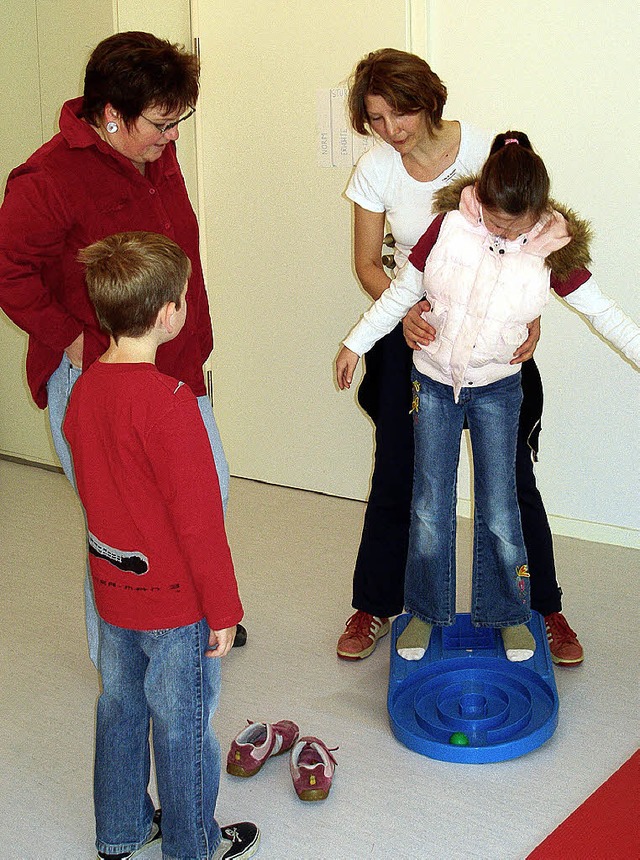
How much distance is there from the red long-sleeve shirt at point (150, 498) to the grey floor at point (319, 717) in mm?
530

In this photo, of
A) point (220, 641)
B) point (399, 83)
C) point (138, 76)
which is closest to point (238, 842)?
point (220, 641)

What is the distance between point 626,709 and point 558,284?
911mm

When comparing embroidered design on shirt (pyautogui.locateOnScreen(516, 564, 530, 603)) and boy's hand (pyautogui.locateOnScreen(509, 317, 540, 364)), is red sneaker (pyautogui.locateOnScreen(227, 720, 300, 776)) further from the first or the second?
boy's hand (pyautogui.locateOnScreen(509, 317, 540, 364))

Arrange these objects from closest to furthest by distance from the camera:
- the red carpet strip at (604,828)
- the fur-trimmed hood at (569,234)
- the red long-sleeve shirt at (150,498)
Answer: the red long-sleeve shirt at (150,498) → the red carpet strip at (604,828) → the fur-trimmed hood at (569,234)

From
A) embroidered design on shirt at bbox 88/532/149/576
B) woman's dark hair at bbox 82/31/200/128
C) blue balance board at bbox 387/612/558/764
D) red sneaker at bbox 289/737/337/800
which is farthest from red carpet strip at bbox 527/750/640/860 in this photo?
woman's dark hair at bbox 82/31/200/128

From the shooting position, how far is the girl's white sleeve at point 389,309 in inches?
83.0

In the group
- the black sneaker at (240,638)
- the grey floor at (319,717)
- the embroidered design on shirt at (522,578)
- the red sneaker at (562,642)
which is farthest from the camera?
the black sneaker at (240,638)

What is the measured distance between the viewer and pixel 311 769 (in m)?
1.92

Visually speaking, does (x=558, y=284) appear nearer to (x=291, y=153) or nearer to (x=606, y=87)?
(x=606, y=87)

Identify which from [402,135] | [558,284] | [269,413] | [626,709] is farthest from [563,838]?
[269,413]

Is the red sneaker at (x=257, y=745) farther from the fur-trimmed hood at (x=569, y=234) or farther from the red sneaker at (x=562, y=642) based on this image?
the fur-trimmed hood at (x=569, y=234)

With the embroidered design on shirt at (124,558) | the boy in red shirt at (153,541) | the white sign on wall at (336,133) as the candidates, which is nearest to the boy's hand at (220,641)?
the boy in red shirt at (153,541)

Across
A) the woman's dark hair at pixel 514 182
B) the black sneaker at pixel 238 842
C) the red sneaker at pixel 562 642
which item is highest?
the woman's dark hair at pixel 514 182

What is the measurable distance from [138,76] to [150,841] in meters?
1.34
